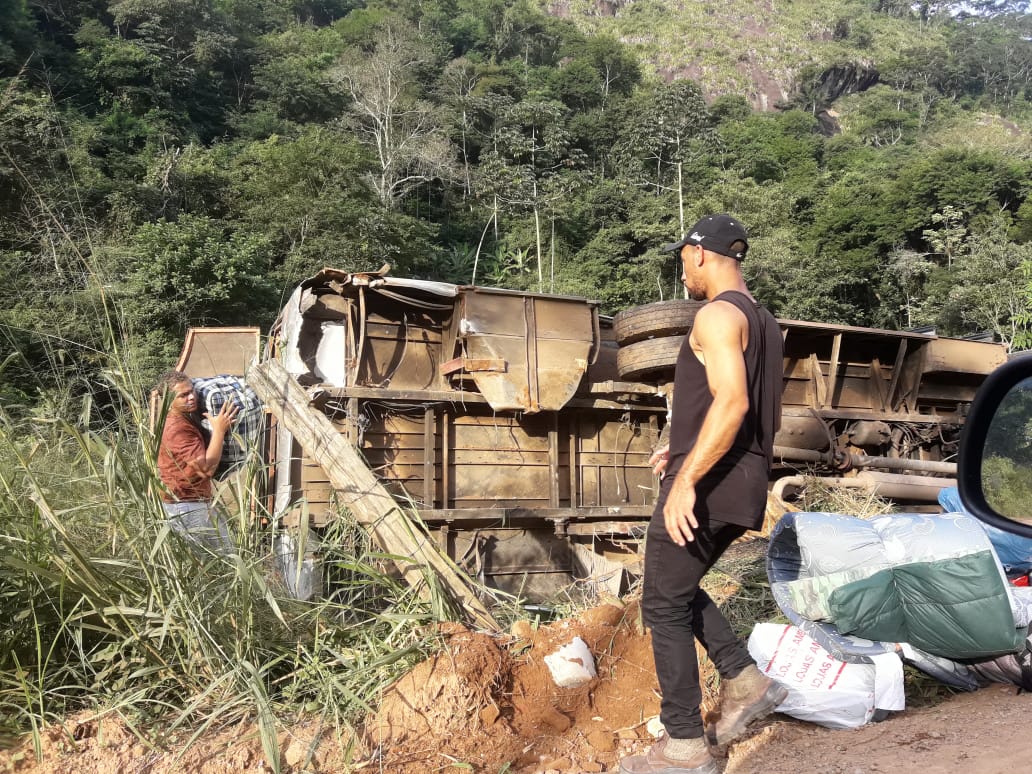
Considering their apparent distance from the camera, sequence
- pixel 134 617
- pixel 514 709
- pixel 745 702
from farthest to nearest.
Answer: pixel 514 709 < pixel 134 617 < pixel 745 702

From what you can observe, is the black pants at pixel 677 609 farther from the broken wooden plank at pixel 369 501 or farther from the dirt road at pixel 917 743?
the broken wooden plank at pixel 369 501

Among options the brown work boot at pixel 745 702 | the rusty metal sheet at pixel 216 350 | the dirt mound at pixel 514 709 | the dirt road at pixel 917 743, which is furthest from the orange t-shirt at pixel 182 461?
the rusty metal sheet at pixel 216 350

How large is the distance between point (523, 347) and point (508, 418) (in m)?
0.82

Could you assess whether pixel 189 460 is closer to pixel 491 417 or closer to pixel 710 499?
pixel 710 499

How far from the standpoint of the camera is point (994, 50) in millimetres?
95125

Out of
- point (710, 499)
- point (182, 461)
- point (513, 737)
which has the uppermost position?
point (710, 499)

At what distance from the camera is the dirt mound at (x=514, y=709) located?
2.63 m

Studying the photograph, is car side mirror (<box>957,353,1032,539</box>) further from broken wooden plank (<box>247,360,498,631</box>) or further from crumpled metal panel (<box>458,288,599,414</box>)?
crumpled metal panel (<box>458,288,599,414</box>)

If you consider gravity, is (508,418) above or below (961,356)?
below

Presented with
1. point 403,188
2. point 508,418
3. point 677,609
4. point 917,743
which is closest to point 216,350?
point 508,418

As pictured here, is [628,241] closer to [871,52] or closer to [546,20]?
[546,20]

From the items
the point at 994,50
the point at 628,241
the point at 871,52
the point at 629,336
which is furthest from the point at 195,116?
the point at 994,50

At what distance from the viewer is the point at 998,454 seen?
1.99 m

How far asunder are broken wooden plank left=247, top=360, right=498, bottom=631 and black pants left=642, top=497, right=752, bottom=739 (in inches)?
42.8
